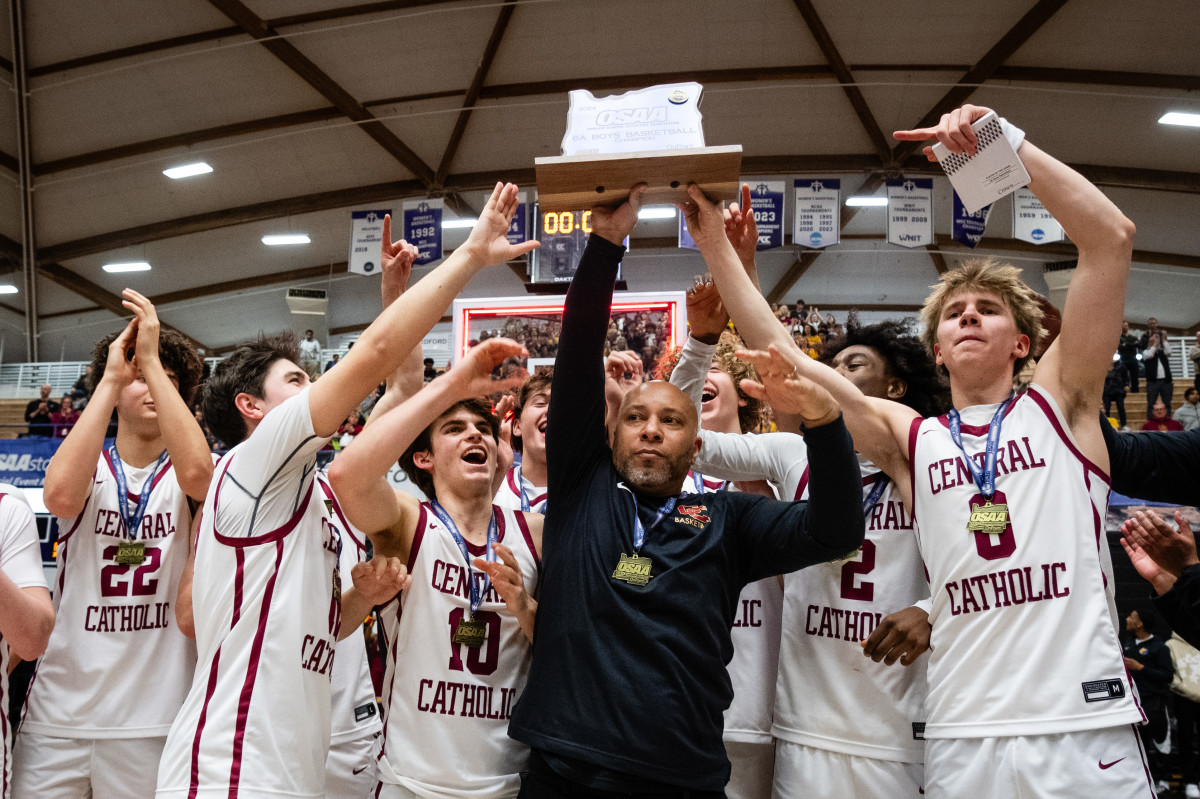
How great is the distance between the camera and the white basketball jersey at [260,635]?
2.50 m

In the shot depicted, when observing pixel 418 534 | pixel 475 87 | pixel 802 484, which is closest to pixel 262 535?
pixel 418 534

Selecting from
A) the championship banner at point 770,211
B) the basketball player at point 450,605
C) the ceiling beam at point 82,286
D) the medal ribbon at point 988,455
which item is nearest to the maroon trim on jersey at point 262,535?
the basketball player at point 450,605

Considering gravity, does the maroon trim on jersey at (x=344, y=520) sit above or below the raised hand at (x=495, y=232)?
below

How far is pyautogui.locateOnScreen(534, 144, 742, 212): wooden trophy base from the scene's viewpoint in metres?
2.72

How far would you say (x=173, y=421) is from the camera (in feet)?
10.0

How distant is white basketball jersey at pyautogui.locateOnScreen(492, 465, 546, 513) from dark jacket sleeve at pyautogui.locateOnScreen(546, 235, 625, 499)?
47.6 inches

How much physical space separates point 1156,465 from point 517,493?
271 centimetres

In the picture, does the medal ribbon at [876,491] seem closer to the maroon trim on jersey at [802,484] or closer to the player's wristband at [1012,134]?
the maroon trim on jersey at [802,484]

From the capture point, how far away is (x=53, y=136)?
626 inches

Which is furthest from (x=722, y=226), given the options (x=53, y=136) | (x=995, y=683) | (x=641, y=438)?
(x=53, y=136)

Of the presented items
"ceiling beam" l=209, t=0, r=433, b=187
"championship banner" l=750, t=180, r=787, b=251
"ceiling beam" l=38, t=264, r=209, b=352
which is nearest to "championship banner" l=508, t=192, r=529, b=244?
"ceiling beam" l=209, t=0, r=433, b=187

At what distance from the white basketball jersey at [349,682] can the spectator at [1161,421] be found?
1408 centimetres

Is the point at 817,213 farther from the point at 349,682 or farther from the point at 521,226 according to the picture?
the point at 349,682

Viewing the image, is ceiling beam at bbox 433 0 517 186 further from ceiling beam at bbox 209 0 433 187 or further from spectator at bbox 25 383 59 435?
spectator at bbox 25 383 59 435
